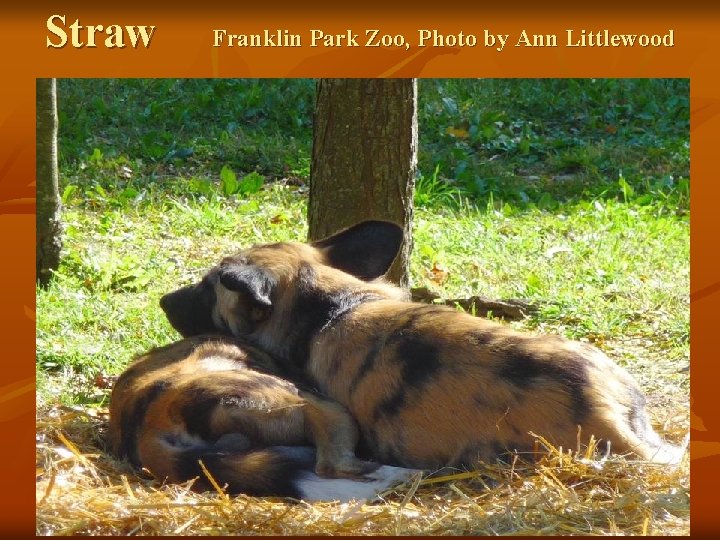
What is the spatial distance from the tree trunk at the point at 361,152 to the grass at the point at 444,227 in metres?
1.12

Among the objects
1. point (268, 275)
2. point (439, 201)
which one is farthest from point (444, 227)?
point (268, 275)

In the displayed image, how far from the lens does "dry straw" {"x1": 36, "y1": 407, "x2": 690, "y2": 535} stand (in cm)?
369

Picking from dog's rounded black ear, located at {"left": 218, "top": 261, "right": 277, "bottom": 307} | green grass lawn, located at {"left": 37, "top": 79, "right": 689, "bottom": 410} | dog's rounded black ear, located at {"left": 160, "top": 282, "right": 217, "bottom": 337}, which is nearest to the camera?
dog's rounded black ear, located at {"left": 218, "top": 261, "right": 277, "bottom": 307}

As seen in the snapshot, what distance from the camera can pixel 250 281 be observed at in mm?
4766

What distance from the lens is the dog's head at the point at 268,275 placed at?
4.89 m

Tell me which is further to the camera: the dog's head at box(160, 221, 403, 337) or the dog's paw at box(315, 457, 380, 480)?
the dog's head at box(160, 221, 403, 337)

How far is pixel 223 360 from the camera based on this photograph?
15.6ft

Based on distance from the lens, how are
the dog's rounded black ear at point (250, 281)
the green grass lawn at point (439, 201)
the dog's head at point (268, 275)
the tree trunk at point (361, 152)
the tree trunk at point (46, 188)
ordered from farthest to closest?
the tree trunk at point (46, 188)
the green grass lawn at point (439, 201)
the tree trunk at point (361, 152)
the dog's head at point (268, 275)
the dog's rounded black ear at point (250, 281)

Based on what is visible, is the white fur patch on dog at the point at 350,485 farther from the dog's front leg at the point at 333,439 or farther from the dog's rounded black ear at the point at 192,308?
the dog's rounded black ear at the point at 192,308

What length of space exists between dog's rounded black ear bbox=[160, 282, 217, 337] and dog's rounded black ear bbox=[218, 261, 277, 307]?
0.33m

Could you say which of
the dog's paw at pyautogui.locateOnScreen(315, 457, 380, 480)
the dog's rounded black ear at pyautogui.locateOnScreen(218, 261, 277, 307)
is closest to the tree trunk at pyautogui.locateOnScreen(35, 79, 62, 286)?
the dog's rounded black ear at pyautogui.locateOnScreen(218, 261, 277, 307)

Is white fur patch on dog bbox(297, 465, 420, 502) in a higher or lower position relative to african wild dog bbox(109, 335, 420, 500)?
lower

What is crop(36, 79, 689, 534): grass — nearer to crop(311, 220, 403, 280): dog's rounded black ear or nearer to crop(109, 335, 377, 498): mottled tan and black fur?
crop(109, 335, 377, 498): mottled tan and black fur

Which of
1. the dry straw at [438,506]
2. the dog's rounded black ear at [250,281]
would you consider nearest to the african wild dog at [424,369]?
the dog's rounded black ear at [250,281]
